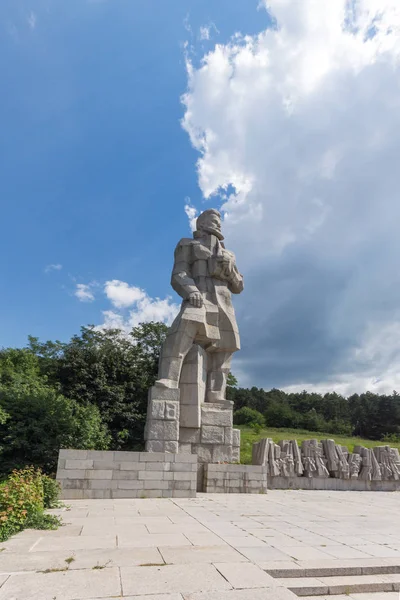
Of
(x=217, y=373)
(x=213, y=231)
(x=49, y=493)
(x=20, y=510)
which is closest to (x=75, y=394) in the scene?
(x=217, y=373)

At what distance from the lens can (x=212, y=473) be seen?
968 cm

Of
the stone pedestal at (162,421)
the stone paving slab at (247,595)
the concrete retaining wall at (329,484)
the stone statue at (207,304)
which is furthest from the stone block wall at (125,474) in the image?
the stone paving slab at (247,595)

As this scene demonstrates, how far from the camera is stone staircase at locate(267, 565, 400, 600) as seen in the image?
3.41m

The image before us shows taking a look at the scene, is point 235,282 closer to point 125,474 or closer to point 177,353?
point 177,353

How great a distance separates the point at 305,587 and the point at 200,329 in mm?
7601

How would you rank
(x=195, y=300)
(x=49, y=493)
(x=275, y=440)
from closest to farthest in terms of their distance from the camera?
(x=49, y=493) < (x=195, y=300) < (x=275, y=440)

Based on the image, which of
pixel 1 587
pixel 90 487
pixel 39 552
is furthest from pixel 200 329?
pixel 1 587

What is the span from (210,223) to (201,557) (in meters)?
9.62

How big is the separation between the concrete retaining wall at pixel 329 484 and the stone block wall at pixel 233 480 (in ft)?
5.47

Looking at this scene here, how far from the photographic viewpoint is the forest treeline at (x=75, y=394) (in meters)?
11.5

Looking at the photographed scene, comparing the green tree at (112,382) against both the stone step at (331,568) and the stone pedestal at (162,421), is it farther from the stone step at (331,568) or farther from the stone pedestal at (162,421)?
the stone step at (331,568)

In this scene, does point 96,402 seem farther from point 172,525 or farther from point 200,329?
point 172,525

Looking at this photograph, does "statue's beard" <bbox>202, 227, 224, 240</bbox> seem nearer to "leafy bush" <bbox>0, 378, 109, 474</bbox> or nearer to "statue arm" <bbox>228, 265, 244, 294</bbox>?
"statue arm" <bbox>228, 265, 244, 294</bbox>

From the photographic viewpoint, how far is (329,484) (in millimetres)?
11820
